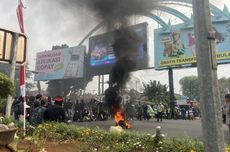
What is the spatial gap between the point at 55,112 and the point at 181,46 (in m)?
21.7

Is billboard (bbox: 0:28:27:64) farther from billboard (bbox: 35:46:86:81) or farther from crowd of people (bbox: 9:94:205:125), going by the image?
billboard (bbox: 35:46:86:81)

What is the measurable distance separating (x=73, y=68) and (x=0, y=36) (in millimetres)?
34835

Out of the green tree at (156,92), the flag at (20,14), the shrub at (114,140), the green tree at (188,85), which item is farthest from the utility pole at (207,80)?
the green tree at (188,85)

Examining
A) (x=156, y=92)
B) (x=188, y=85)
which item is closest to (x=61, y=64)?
(x=156, y=92)

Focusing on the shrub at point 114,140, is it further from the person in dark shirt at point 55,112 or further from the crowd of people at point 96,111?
the crowd of people at point 96,111

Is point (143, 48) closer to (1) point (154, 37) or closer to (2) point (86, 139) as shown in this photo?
(1) point (154, 37)

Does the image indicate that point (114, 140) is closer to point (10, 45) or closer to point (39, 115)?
point (39, 115)

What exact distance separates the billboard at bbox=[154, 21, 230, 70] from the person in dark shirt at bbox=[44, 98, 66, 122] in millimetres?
19994

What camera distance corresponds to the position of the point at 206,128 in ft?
10.5

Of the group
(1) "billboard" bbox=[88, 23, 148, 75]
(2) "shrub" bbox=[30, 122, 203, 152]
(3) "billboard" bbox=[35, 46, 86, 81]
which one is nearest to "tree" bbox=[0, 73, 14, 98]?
(2) "shrub" bbox=[30, 122, 203, 152]

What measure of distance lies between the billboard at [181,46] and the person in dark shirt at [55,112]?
19994 millimetres

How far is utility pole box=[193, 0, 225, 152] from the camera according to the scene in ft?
10.4

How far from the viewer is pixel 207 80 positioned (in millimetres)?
3270

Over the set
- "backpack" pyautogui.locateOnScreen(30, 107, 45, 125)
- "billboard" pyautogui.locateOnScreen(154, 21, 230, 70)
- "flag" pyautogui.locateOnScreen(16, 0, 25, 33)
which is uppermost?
"billboard" pyautogui.locateOnScreen(154, 21, 230, 70)
